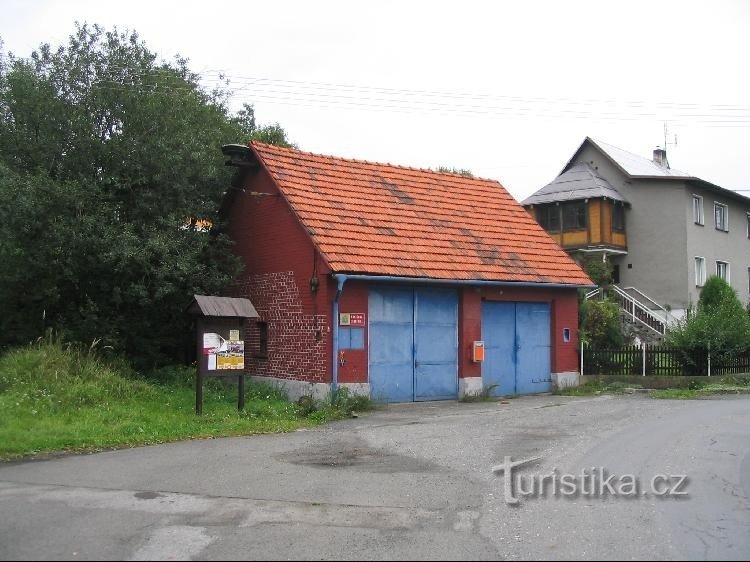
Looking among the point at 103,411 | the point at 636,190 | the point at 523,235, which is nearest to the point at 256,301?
the point at 103,411

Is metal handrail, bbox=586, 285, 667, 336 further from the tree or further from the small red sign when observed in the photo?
the tree

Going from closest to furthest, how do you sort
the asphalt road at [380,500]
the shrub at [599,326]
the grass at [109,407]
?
1. the asphalt road at [380,500]
2. the grass at [109,407]
3. the shrub at [599,326]

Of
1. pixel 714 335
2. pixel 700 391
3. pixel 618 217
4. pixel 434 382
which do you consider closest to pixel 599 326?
pixel 714 335

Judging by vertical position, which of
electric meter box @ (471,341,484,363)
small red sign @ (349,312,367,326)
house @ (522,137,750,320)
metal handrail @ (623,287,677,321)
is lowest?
electric meter box @ (471,341,484,363)

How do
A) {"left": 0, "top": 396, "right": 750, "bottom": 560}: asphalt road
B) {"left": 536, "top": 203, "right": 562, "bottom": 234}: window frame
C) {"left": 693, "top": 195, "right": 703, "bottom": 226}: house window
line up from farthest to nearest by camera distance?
{"left": 536, "top": 203, "right": 562, "bottom": 234}: window frame
{"left": 693, "top": 195, "right": 703, "bottom": 226}: house window
{"left": 0, "top": 396, "right": 750, "bottom": 560}: asphalt road

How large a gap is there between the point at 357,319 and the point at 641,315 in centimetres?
1930

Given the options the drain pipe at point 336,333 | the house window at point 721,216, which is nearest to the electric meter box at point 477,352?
the drain pipe at point 336,333

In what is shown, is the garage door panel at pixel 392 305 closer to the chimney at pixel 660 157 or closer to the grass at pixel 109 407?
the grass at pixel 109 407

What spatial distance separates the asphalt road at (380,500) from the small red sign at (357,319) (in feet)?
11.1

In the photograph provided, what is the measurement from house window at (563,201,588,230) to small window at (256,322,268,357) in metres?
22.1

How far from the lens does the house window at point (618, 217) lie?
3534 cm

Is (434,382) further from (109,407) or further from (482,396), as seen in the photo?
(109,407)

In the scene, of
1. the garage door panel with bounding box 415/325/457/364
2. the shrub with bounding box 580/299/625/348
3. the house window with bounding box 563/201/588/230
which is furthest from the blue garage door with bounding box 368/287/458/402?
the house window with bounding box 563/201/588/230

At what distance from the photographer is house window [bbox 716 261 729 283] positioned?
1444 inches
